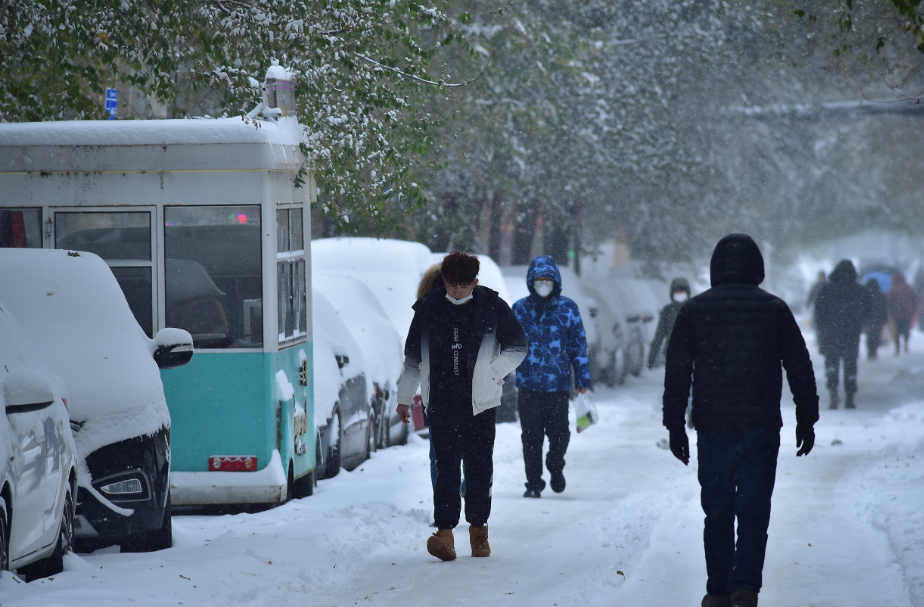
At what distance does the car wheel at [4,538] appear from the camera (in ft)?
17.3

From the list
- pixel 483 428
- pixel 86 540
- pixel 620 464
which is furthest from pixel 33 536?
pixel 620 464

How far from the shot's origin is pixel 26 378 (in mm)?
5633

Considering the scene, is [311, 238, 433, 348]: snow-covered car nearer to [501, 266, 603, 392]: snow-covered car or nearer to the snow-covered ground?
the snow-covered ground

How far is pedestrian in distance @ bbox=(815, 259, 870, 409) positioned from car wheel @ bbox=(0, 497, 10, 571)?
14.4 meters

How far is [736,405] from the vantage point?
577cm

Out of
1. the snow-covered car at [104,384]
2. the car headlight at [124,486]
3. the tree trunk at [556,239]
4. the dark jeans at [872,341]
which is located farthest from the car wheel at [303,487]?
the dark jeans at [872,341]

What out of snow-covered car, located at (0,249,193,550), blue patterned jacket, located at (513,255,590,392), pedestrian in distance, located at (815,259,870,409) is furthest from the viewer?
pedestrian in distance, located at (815,259,870,409)

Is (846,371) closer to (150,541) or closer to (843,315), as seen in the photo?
(843,315)

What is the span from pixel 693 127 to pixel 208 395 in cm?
1653

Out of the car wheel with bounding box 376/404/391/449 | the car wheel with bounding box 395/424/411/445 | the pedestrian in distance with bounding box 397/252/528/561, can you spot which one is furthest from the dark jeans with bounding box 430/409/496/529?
the car wheel with bounding box 395/424/411/445

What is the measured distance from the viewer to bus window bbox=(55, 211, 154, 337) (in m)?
8.77

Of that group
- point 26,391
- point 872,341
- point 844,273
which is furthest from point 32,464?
point 872,341

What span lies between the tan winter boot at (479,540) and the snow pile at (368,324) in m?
4.71

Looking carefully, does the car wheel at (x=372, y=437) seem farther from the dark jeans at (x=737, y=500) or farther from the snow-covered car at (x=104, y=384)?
the dark jeans at (x=737, y=500)
